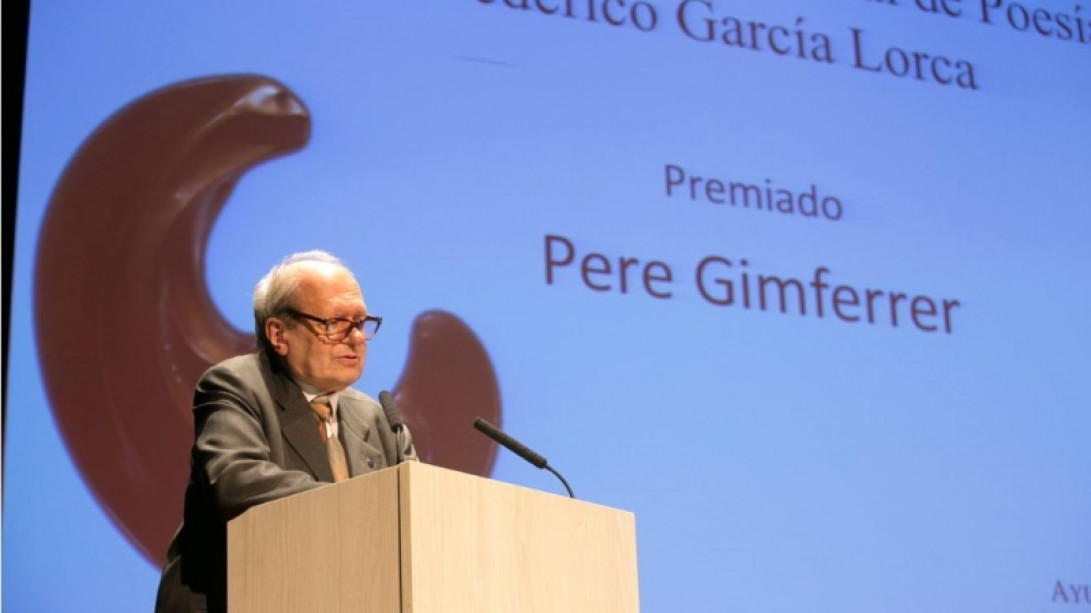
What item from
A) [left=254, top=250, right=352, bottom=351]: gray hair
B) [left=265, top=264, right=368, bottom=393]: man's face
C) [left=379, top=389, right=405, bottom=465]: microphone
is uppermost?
[left=254, top=250, right=352, bottom=351]: gray hair

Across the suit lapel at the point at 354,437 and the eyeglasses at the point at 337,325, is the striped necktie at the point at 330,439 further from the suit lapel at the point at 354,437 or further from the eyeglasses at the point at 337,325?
the eyeglasses at the point at 337,325

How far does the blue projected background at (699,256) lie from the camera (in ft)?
12.6

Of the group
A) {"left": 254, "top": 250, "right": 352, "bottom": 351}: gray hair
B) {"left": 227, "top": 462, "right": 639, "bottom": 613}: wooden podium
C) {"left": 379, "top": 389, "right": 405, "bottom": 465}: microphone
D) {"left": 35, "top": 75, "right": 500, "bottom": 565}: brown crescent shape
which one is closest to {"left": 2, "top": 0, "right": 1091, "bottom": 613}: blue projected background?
{"left": 35, "top": 75, "right": 500, "bottom": 565}: brown crescent shape

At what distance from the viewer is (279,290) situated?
2.85 metres

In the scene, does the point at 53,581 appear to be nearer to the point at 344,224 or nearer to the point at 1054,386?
the point at 344,224

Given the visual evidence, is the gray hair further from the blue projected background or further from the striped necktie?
the blue projected background

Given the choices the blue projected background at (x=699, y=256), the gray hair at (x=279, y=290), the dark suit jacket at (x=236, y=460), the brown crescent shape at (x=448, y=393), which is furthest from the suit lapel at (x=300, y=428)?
the brown crescent shape at (x=448, y=393)

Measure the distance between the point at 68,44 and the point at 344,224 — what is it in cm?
79

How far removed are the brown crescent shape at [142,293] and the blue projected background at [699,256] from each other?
0.04 metres

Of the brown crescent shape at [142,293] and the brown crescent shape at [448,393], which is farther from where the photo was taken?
the brown crescent shape at [448,393]

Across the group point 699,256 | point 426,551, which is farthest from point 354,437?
point 699,256

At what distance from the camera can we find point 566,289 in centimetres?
420

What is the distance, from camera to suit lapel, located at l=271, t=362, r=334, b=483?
273 centimetres

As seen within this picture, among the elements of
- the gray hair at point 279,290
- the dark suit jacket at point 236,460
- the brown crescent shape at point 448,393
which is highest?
the brown crescent shape at point 448,393
